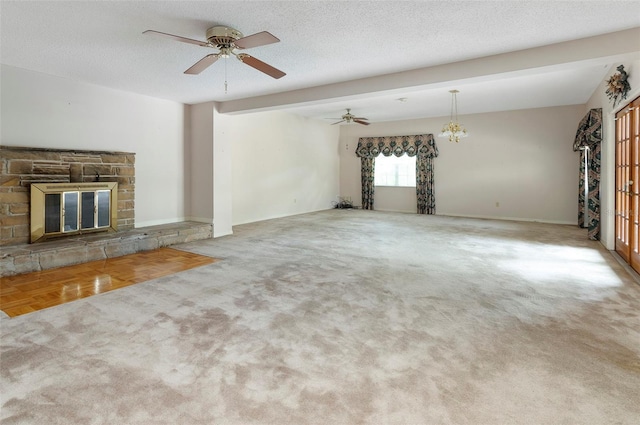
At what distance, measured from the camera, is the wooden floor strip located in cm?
314

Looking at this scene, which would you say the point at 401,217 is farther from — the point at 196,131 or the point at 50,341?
the point at 50,341

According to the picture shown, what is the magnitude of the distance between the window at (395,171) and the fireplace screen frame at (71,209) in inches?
281

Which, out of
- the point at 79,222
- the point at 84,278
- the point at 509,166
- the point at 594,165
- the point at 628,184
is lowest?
the point at 84,278

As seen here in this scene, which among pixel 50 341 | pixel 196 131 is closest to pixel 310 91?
pixel 196 131

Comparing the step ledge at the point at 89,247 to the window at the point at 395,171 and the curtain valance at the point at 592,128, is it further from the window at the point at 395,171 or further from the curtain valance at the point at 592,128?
the curtain valance at the point at 592,128

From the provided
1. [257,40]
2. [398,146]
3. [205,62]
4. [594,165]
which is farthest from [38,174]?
[594,165]

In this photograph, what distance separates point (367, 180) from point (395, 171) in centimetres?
86

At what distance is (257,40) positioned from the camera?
9.14 feet

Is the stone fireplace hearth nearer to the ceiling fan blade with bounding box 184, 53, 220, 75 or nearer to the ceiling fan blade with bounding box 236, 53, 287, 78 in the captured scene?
the ceiling fan blade with bounding box 184, 53, 220, 75

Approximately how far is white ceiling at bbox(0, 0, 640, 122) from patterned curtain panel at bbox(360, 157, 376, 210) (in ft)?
17.4

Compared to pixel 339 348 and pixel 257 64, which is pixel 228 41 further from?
pixel 339 348

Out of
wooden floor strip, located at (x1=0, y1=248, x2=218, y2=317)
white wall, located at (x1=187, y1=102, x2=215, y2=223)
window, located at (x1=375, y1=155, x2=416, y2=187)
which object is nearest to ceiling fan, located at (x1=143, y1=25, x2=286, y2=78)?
wooden floor strip, located at (x1=0, y1=248, x2=218, y2=317)

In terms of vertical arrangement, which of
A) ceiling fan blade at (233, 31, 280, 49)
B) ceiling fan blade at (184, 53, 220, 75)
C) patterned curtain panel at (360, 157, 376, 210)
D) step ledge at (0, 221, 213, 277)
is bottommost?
step ledge at (0, 221, 213, 277)

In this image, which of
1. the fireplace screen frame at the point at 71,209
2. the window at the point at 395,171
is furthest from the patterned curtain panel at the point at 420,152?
the fireplace screen frame at the point at 71,209
